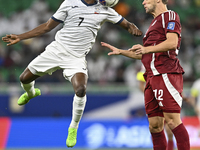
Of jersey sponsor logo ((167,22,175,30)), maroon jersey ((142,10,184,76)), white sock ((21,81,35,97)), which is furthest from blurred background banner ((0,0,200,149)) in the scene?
jersey sponsor logo ((167,22,175,30))

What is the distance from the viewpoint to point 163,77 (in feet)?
16.7

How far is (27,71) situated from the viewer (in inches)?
228

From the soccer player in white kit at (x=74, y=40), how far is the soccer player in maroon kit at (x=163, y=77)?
523 millimetres

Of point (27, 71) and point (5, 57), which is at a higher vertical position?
point (27, 71)

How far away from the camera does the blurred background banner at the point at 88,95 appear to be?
1014 centimetres

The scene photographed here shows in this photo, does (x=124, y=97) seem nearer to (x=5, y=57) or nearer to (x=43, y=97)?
(x=43, y=97)

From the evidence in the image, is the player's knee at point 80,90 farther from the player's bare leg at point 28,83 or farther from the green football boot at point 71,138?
the player's bare leg at point 28,83

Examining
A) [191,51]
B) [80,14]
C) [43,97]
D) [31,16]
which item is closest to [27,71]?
[80,14]

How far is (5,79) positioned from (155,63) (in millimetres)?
7584

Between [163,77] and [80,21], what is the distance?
4.57ft

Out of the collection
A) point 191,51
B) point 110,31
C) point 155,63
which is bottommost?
point 191,51

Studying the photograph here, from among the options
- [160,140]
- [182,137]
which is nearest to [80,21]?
[160,140]

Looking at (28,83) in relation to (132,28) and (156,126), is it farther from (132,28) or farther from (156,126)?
(156,126)

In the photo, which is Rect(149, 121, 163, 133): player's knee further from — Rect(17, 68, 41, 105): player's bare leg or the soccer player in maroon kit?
Rect(17, 68, 41, 105): player's bare leg
